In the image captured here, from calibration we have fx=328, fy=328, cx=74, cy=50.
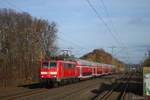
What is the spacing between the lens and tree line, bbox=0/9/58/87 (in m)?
46.2

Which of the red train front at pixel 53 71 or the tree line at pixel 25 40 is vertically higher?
the tree line at pixel 25 40

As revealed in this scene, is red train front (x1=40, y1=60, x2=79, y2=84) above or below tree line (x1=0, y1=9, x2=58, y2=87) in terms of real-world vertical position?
below

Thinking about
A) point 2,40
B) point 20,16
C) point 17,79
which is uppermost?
point 20,16

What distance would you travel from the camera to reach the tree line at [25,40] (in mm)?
46188

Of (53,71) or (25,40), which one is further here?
(25,40)

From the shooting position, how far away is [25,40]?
6081cm

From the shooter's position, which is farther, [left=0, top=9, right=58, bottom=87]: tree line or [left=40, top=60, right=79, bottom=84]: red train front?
[left=0, top=9, right=58, bottom=87]: tree line

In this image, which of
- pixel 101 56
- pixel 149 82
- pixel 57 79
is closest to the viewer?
pixel 149 82

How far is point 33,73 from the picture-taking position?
47.4 meters

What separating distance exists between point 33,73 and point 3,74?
1221cm

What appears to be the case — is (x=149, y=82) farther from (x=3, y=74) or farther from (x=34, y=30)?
(x=34, y=30)

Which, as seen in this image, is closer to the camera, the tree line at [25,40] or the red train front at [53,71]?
the red train front at [53,71]

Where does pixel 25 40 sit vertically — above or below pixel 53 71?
above

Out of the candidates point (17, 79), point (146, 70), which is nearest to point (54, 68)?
point (17, 79)
